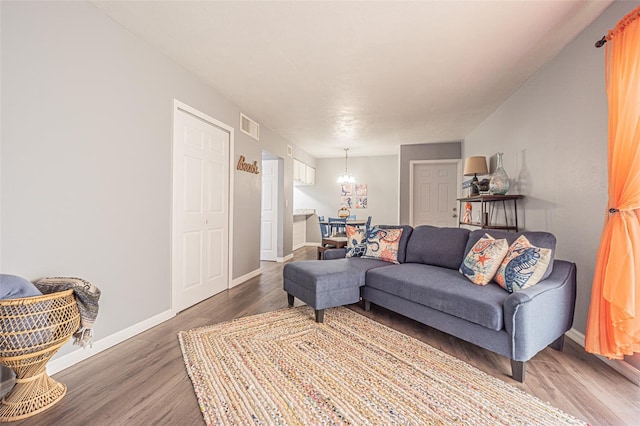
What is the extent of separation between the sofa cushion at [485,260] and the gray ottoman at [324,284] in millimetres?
968

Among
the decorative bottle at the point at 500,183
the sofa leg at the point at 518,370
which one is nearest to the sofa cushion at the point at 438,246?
the decorative bottle at the point at 500,183

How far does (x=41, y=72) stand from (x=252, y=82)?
72.5 inches

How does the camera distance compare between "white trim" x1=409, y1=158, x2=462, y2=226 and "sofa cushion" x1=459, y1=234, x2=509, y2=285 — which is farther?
"white trim" x1=409, y1=158, x2=462, y2=226

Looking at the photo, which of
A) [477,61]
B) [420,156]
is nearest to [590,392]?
[477,61]

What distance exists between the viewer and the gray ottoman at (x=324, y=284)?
2576mm

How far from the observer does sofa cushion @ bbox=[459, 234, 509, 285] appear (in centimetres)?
224

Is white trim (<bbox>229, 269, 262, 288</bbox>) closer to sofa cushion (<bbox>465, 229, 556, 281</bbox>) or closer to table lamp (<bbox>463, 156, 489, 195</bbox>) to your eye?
sofa cushion (<bbox>465, 229, 556, 281</bbox>)

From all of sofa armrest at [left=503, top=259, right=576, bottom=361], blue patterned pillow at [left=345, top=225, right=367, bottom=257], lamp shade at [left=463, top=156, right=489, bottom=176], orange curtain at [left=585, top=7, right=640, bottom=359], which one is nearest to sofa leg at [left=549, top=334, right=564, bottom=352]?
sofa armrest at [left=503, top=259, right=576, bottom=361]

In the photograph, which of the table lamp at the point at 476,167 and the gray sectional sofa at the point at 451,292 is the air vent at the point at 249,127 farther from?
the table lamp at the point at 476,167

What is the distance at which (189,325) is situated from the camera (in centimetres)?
260

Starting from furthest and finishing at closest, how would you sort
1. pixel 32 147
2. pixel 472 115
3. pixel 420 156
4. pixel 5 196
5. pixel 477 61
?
pixel 420 156, pixel 472 115, pixel 477 61, pixel 32 147, pixel 5 196

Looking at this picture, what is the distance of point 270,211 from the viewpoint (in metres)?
5.82

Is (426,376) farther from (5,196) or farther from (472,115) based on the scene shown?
(472,115)

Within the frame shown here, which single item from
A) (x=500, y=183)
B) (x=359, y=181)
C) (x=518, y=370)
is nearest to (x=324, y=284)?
(x=518, y=370)
